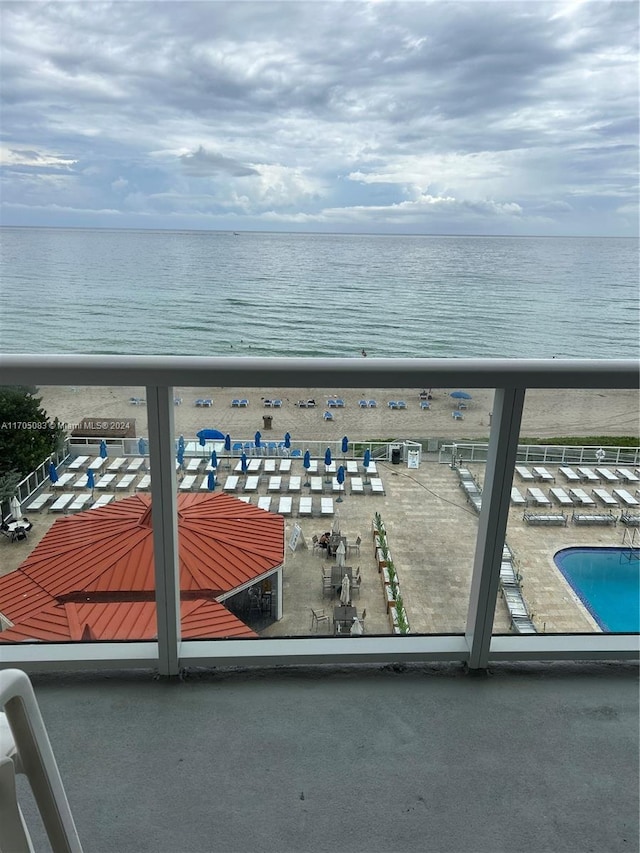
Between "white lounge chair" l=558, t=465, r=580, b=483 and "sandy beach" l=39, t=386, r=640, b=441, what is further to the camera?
"white lounge chair" l=558, t=465, r=580, b=483

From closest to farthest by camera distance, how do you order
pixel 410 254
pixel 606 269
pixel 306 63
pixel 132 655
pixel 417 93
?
pixel 132 655 → pixel 306 63 → pixel 417 93 → pixel 606 269 → pixel 410 254

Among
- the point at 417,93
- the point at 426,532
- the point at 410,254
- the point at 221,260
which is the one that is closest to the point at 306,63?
the point at 417,93

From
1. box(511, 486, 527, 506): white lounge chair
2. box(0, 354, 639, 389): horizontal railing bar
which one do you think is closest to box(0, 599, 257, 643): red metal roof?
box(0, 354, 639, 389): horizontal railing bar

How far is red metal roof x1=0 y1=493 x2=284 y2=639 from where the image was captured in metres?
1.64

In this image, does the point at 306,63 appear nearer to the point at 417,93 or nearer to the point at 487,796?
the point at 417,93

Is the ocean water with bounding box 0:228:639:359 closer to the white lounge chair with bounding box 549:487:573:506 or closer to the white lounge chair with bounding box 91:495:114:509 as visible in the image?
the white lounge chair with bounding box 91:495:114:509

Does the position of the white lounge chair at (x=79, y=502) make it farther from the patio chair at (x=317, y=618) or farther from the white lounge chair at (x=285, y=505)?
the patio chair at (x=317, y=618)

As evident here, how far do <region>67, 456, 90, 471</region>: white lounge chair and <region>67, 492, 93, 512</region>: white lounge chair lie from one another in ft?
0.28

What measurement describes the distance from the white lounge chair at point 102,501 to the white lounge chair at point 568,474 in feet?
4.23

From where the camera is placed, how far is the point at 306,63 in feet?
102

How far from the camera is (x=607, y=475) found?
1723 millimetres

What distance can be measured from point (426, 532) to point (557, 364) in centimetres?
66

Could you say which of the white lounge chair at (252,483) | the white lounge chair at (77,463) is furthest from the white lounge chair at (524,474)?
the white lounge chair at (77,463)

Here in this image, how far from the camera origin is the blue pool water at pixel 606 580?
5.92ft
